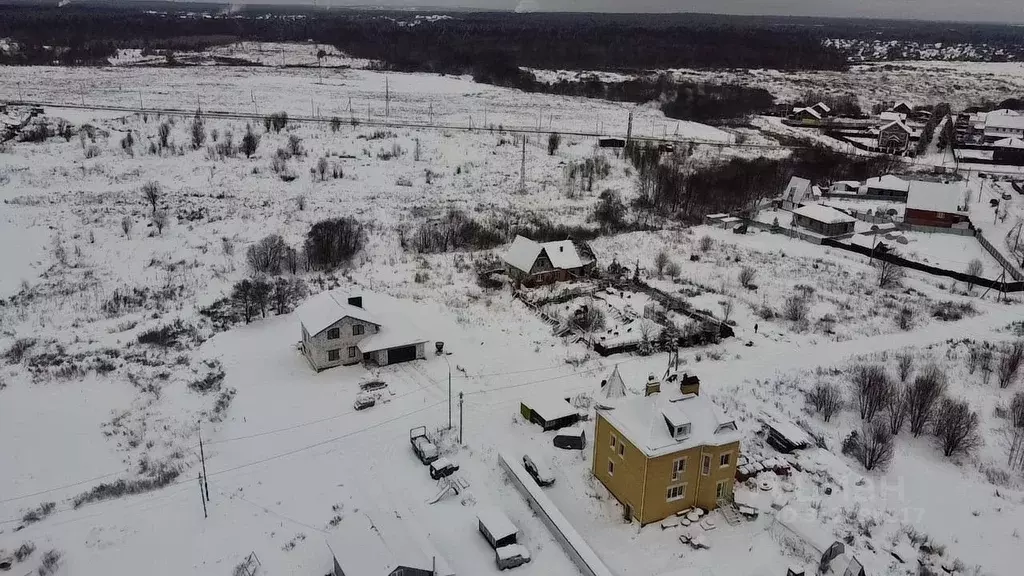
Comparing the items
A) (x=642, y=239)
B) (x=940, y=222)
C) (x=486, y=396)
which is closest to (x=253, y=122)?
(x=642, y=239)

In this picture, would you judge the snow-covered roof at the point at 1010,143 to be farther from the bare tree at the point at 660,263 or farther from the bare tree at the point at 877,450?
the bare tree at the point at 877,450

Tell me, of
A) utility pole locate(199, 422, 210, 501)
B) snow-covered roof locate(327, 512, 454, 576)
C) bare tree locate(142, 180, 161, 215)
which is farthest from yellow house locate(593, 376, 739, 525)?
bare tree locate(142, 180, 161, 215)

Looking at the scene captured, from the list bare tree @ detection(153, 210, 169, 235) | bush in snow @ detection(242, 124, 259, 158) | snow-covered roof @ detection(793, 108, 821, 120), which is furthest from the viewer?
snow-covered roof @ detection(793, 108, 821, 120)

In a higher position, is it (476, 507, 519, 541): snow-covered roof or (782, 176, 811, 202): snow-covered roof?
(782, 176, 811, 202): snow-covered roof

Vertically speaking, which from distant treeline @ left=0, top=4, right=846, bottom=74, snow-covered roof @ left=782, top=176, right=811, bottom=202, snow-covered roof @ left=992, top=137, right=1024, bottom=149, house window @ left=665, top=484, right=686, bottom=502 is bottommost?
Result: house window @ left=665, top=484, right=686, bottom=502

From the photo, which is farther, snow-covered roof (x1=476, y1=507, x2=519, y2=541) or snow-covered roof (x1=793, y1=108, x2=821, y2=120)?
snow-covered roof (x1=793, y1=108, x2=821, y2=120)

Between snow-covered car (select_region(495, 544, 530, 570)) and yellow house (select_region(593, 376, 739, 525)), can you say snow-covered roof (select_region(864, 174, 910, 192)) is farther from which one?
snow-covered car (select_region(495, 544, 530, 570))

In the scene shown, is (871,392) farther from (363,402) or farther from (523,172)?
(523,172)
